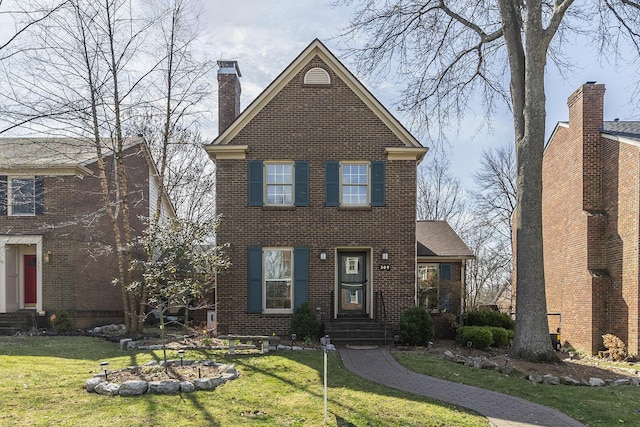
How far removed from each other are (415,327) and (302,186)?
5091 mm

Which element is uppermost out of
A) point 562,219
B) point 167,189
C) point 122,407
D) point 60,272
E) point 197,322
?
point 167,189

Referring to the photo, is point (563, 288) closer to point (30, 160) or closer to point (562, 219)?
point (562, 219)

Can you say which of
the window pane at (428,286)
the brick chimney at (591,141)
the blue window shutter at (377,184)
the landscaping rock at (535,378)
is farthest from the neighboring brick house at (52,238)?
the brick chimney at (591,141)

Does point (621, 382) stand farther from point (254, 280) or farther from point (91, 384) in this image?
point (91, 384)

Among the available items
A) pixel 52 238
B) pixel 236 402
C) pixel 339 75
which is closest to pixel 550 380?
pixel 236 402

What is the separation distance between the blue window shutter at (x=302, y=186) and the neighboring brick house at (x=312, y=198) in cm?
3

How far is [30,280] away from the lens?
17.4 meters

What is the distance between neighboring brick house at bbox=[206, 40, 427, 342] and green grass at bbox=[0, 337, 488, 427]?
3703 millimetres

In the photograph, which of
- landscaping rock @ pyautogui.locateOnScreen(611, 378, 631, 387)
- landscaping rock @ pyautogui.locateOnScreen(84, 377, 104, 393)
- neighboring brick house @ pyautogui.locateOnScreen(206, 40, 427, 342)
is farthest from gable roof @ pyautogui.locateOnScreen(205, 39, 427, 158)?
landscaping rock @ pyautogui.locateOnScreen(84, 377, 104, 393)

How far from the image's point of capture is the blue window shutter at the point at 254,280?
1321 cm

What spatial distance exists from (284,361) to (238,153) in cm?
632

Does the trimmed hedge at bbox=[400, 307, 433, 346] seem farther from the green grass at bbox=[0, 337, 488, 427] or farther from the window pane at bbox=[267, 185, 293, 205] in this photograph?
the window pane at bbox=[267, 185, 293, 205]

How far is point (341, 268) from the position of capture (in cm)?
1389

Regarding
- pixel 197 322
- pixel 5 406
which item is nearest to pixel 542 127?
pixel 5 406
